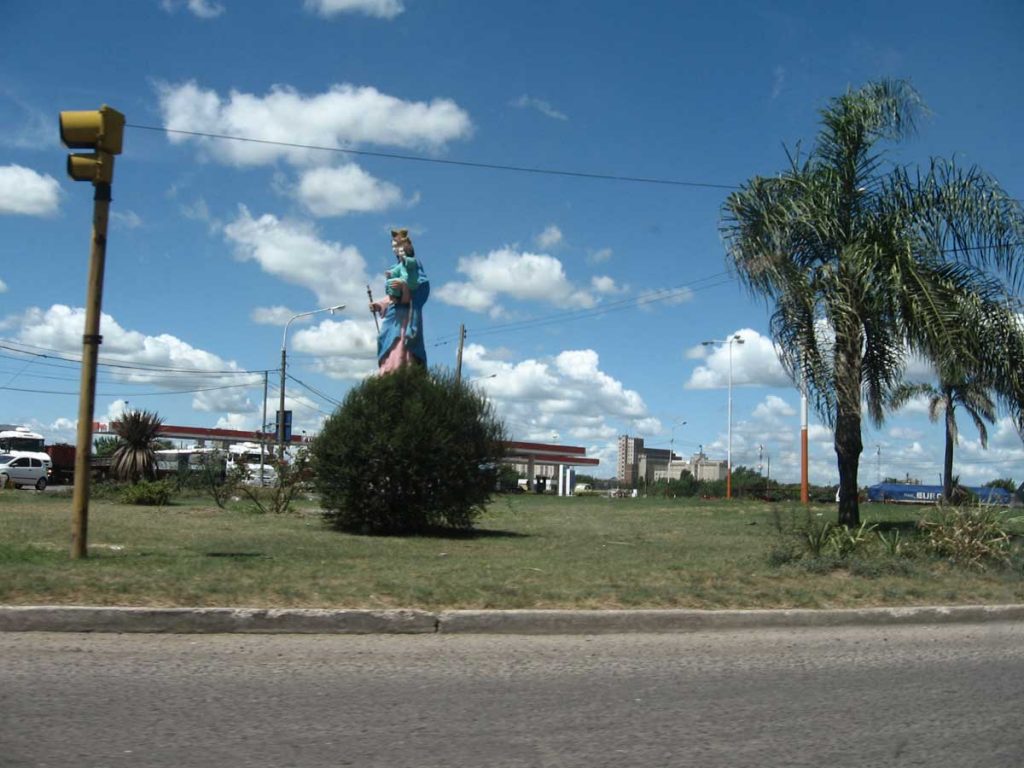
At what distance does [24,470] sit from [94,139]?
3945cm

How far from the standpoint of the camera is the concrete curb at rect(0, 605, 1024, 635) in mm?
7742

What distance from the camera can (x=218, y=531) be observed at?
603 inches

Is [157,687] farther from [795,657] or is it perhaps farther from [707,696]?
[795,657]

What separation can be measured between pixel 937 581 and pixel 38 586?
29.4 ft

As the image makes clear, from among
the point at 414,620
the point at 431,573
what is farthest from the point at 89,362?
the point at 414,620

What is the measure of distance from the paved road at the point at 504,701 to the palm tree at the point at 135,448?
1059 inches

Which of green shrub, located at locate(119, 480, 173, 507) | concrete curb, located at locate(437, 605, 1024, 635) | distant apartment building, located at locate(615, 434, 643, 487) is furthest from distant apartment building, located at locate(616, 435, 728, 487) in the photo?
concrete curb, located at locate(437, 605, 1024, 635)

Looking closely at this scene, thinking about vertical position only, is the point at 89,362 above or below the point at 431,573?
above

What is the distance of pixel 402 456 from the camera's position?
15805 mm

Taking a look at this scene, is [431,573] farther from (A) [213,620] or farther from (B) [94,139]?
(B) [94,139]

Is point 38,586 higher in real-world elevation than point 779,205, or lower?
lower

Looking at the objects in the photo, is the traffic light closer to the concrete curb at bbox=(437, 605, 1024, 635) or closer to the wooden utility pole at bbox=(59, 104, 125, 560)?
the wooden utility pole at bbox=(59, 104, 125, 560)

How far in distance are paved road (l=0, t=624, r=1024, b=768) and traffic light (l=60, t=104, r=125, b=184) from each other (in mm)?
4951

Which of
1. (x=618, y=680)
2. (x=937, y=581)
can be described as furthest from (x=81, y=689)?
(x=937, y=581)
